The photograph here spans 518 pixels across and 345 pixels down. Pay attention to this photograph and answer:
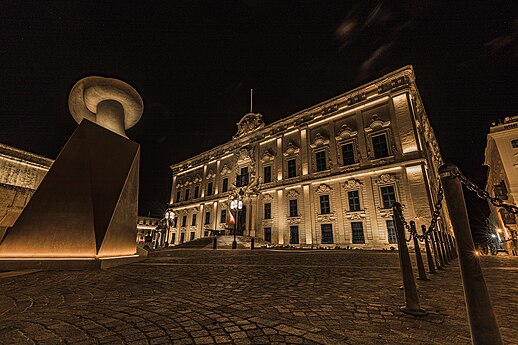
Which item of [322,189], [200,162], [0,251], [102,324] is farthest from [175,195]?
[102,324]

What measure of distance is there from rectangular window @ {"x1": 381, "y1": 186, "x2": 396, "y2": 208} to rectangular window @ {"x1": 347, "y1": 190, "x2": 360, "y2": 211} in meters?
1.88

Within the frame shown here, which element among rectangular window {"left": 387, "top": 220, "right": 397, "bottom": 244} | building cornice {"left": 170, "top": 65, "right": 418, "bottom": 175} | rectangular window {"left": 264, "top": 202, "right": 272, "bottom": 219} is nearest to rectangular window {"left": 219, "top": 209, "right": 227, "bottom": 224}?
rectangular window {"left": 264, "top": 202, "right": 272, "bottom": 219}

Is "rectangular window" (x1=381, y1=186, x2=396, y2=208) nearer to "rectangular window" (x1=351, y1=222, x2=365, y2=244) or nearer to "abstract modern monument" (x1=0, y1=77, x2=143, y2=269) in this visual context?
"rectangular window" (x1=351, y1=222, x2=365, y2=244)

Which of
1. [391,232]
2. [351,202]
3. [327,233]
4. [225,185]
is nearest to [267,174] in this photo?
[225,185]

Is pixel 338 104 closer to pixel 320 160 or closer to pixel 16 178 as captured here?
pixel 320 160

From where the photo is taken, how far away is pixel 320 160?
2181 centimetres

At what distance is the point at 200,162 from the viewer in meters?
35.2

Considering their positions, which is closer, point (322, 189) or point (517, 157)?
point (322, 189)

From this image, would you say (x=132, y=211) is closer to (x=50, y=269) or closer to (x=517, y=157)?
(x=50, y=269)

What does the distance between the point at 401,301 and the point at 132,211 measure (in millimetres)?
7413

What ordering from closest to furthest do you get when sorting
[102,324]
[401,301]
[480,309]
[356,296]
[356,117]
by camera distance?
[480,309]
[102,324]
[401,301]
[356,296]
[356,117]

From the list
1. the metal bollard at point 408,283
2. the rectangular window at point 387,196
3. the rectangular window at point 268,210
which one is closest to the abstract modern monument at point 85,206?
the metal bollard at point 408,283

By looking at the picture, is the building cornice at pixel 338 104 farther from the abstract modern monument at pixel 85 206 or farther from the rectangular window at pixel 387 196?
the abstract modern monument at pixel 85 206

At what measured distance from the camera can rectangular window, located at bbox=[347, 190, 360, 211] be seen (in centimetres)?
1847
